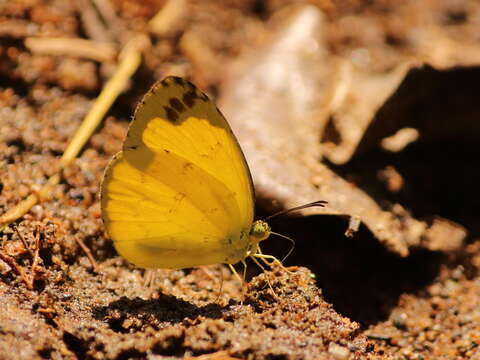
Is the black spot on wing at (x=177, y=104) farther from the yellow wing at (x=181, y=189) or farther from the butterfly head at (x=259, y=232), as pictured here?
the butterfly head at (x=259, y=232)

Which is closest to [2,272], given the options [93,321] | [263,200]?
[93,321]

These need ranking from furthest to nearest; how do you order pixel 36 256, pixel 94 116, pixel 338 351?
pixel 94 116, pixel 36 256, pixel 338 351

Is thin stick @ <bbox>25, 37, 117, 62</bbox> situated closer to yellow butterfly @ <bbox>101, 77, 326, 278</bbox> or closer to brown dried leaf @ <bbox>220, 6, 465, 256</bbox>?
brown dried leaf @ <bbox>220, 6, 465, 256</bbox>

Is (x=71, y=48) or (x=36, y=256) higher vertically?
(x=71, y=48)

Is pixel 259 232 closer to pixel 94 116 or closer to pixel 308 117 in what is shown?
pixel 308 117

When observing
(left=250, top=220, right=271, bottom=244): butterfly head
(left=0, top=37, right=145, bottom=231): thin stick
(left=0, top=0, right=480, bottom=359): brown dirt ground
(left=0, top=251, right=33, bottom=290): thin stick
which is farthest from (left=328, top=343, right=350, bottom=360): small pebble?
(left=0, top=37, right=145, bottom=231): thin stick

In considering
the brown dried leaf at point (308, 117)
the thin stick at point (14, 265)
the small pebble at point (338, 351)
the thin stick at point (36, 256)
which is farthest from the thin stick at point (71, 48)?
the small pebble at point (338, 351)

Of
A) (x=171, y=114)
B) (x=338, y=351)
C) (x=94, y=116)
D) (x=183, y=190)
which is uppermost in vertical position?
(x=171, y=114)

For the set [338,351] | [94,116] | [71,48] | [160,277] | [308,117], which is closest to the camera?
[338,351]

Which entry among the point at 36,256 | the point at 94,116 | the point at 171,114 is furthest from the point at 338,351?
the point at 94,116
